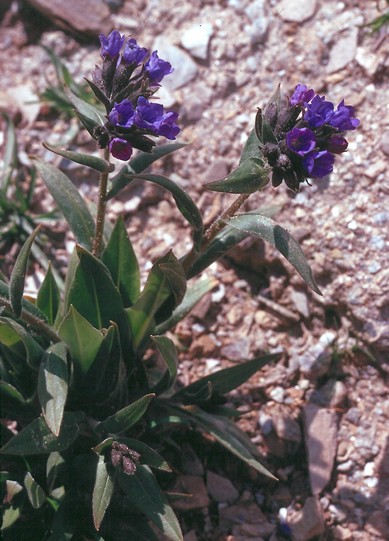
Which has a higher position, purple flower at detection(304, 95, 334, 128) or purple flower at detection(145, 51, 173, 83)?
purple flower at detection(304, 95, 334, 128)

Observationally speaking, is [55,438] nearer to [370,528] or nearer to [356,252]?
[370,528]

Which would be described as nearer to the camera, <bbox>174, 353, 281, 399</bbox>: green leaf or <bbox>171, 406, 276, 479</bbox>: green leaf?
<bbox>171, 406, 276, 479</bbox>: green leaf

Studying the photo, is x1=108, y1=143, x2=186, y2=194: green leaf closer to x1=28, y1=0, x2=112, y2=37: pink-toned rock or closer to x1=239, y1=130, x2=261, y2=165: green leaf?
x1=239, y1=130, x2=261, y2=165: green leaf

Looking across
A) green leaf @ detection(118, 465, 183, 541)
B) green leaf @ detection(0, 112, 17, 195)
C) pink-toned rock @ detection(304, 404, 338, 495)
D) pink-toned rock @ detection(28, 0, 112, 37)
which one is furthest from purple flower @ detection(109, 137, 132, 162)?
pink-toned rock @ detection(28, 0, 112, 37)

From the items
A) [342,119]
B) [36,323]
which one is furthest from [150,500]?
[342,119]

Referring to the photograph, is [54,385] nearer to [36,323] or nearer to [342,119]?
[36,323]

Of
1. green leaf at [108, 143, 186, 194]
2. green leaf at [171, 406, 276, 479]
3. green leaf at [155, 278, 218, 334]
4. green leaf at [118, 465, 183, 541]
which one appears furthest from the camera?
green leaf at [155, 278, 218, 334]
